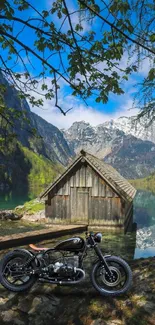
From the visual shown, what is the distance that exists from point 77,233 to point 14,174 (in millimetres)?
132142

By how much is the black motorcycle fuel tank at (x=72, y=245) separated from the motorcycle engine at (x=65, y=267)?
0.58 ft

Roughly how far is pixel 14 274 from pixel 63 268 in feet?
3.45

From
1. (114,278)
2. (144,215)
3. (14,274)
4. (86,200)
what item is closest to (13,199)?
(144,215)

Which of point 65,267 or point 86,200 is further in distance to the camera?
point 86,200

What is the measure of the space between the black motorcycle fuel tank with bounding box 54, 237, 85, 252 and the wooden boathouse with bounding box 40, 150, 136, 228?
48.9 feet

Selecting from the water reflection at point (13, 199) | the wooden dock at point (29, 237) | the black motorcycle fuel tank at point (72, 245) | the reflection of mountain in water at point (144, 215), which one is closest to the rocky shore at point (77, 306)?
the black motorcycle fuel tank at point (72, 245)

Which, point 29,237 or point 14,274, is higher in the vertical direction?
point 14,274

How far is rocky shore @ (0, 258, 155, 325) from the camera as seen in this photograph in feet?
15.2

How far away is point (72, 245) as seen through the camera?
19.3 feet

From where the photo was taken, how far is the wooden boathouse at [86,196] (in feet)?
69.8

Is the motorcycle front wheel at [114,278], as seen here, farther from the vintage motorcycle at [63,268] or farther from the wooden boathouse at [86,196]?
the wooden boathouse at [86,196]

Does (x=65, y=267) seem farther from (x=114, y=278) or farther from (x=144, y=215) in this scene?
(x=144, y=215)

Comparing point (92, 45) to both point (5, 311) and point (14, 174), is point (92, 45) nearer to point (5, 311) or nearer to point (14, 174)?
point (5, 311)

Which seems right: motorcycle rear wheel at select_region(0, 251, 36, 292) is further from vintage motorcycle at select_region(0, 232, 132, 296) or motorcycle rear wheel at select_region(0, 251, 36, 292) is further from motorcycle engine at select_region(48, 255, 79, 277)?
motorcycle engine at select_region(48, 255, 79, 277)
